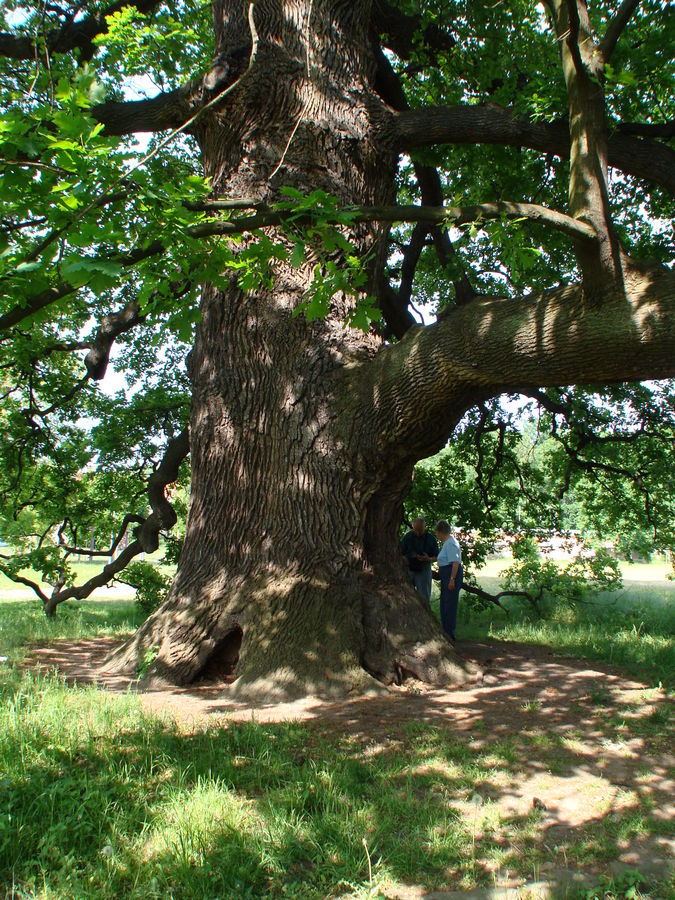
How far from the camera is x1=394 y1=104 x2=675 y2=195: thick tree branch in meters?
7.10

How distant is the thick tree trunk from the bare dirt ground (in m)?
0.40

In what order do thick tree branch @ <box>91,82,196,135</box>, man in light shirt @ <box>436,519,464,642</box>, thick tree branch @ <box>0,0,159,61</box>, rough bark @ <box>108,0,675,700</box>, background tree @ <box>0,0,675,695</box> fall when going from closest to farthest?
1. background tree @ <box>0,0,675,695</box>
2. rough bark @ <box>108,0,675,700</box>
3. thick tree branch @ <box>91,82,196,135</box>
4. thick tree branch @ <box>0,0,159,61</box>
5. man in light shirt @ <box>436,519,464,642</box>

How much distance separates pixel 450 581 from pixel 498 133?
5.23 m

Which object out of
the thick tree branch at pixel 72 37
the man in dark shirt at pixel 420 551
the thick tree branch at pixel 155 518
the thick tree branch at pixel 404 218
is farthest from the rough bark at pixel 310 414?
the thick tree branch at pixel 155 518

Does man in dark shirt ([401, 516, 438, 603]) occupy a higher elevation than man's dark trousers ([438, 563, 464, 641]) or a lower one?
higher

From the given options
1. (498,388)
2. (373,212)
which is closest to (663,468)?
(498,388)

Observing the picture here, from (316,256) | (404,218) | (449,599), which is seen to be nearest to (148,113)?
(316,256)

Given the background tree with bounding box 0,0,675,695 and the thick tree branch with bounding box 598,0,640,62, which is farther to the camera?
the thick tree branch with bounding box 598,0,640,62

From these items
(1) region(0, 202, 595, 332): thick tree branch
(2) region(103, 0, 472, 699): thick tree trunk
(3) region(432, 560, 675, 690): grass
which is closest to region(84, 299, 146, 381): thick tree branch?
(2) region(103, 0, 472, 699): thick tree trunk

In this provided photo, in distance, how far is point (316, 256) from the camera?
6.63m

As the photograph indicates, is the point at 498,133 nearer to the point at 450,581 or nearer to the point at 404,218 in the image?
the point at 404,218

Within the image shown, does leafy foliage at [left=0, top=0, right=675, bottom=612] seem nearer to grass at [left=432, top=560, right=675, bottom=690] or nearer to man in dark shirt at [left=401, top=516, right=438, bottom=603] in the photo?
grass at [left=432, top=560, right=675, bottom=690]

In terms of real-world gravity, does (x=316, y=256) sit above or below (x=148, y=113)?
below

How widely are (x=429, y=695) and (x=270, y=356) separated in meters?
3.44
